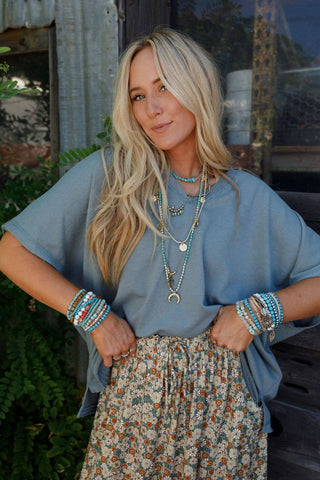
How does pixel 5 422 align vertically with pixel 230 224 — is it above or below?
below

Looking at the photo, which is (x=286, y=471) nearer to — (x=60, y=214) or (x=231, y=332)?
(x=231, y=332)

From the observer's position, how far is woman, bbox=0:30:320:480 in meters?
1.67

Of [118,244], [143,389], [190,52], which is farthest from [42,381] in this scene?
[190,52]

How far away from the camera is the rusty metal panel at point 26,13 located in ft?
9.07

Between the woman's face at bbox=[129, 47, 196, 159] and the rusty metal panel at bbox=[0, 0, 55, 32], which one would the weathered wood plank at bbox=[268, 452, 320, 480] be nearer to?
the woman's face at bbox=[129, 47, 196, 159]

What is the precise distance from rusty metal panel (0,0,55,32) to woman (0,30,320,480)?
133 centimetres

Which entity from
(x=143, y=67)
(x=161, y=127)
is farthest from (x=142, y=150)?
(x=143, y=67)

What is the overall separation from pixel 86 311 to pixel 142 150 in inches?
25.8

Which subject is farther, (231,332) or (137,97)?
(137,97)

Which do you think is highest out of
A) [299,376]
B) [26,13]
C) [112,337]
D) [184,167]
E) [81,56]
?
[26,13]

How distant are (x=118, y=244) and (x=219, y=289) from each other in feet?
1.38

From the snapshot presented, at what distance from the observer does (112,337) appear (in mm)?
1663

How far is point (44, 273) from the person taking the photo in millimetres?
1684

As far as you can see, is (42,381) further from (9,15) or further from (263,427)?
(9,15)
